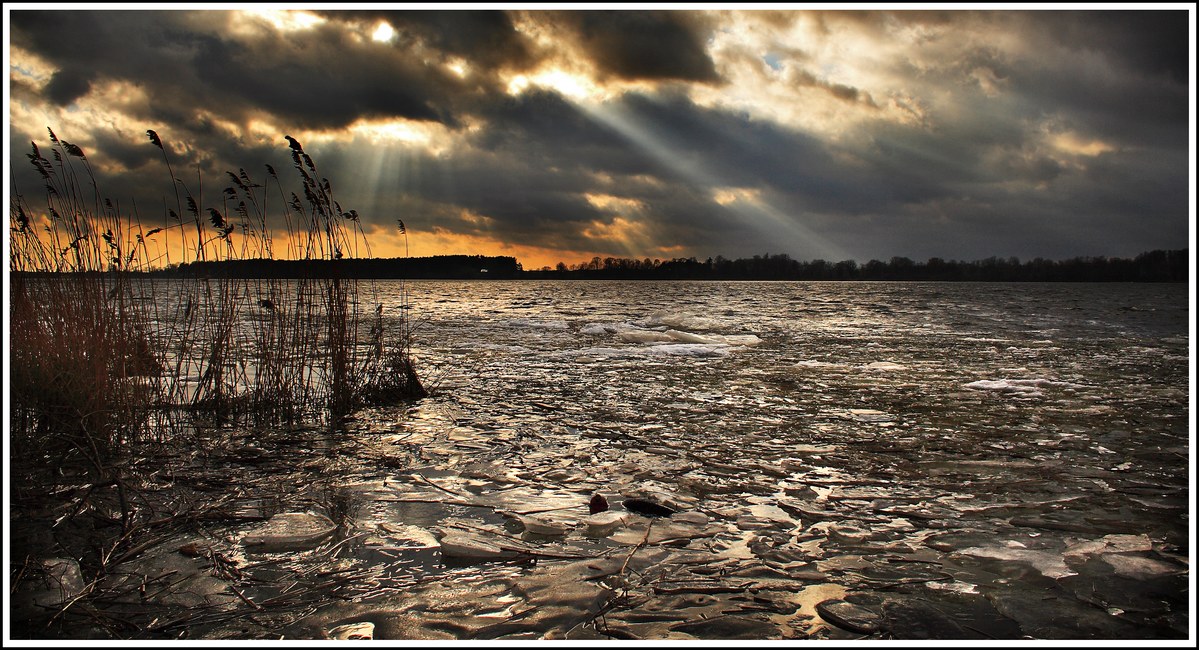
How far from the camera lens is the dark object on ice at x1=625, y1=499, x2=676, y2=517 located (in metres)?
3.19

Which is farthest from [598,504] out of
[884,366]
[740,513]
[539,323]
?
[539,323]

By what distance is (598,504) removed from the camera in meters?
3.29

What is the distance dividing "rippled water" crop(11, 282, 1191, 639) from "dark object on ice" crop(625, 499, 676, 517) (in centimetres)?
3

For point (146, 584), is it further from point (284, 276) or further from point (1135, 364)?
point (1135, 364)

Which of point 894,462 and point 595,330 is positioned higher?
point 595,330

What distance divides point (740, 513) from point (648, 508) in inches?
18.6

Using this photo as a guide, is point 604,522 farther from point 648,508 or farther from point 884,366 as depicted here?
point 884,366

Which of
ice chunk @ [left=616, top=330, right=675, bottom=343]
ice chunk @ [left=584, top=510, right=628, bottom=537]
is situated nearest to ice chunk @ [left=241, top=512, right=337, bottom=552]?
ice chunk @ [left=584, top=510, right=628, bottom=537]

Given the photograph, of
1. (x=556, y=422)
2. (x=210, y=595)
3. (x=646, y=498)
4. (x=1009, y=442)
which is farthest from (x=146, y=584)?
(x=1009, y=442)

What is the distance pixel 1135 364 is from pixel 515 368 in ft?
29.9

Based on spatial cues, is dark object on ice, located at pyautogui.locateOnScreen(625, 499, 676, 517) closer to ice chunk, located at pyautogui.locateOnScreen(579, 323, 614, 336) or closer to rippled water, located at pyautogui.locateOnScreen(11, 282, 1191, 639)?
rippled water, located at pyautogui.locateOnScreen(11, 282, 1191, 639)

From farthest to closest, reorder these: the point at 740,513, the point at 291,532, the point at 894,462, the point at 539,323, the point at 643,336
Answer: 1. the point at 539,323
2. the point at 643,336
3. the point at 894,462
4. the point at 740,513
5. the point at 291,532

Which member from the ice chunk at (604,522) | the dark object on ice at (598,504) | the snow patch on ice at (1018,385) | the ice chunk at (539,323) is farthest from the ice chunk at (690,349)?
the ice chunk at (604,522)

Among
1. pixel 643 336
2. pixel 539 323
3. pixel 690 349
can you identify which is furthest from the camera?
pixel 539 323
